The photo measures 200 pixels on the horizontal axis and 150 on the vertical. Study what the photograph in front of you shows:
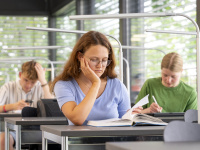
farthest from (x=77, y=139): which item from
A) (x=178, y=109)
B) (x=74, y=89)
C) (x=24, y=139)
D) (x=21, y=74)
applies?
(x=21, y=74)

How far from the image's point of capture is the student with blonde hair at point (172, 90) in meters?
3.62

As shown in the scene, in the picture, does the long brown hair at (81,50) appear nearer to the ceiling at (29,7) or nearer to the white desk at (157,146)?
the white desk at (157,146)

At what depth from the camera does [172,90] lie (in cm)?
370

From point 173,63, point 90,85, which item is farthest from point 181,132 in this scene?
point 173,63

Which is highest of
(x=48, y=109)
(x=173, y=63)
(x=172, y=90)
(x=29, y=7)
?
(x=29, y=7)

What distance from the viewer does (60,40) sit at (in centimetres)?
906

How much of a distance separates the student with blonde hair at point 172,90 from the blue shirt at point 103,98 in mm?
899

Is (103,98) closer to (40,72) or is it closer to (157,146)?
(157,146)

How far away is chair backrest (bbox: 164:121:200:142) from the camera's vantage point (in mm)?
1533

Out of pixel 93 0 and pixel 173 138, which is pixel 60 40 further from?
pixel 173 138

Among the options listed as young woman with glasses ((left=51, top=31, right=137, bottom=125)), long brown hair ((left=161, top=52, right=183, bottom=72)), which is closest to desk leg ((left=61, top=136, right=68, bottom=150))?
young woman with glasses ((left=51, top=31, right=137, bottom=125))

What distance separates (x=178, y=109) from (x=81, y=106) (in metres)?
1.44

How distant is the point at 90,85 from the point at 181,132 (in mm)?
1110

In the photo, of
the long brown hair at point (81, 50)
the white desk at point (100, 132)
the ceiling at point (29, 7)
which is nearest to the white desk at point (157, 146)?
the white desk at point (100, 132)
